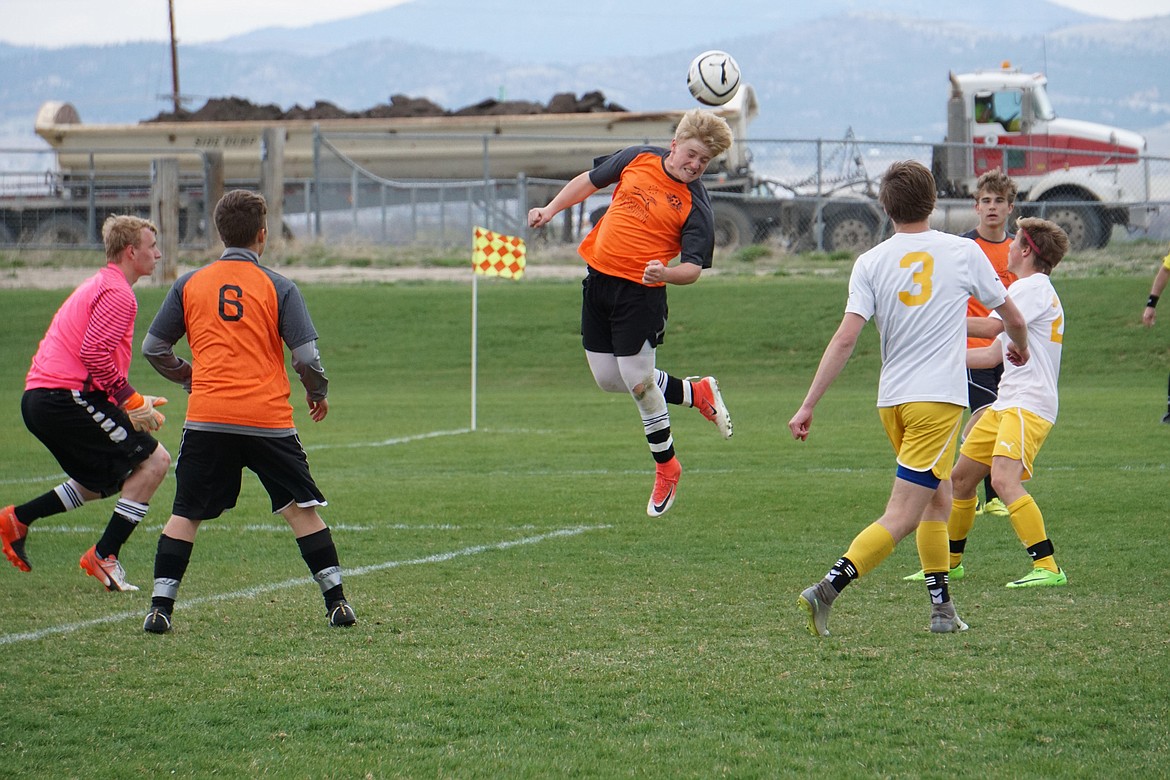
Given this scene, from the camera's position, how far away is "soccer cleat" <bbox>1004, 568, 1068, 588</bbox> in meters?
6.54

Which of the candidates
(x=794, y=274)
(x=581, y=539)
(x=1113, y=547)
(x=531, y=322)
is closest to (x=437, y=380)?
(x=531, y=322)

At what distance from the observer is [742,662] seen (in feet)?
16.8

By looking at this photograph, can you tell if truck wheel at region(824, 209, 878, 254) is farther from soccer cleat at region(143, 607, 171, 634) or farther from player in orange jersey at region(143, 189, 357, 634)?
soccer cleat at region(143, 607, 171, 634)

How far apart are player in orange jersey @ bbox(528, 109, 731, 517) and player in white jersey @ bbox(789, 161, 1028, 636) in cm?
163

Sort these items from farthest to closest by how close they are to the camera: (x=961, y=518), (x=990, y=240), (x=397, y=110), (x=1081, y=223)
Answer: (x=397, y=110), (x=1081, y=223), (x=990, y=240), (x=961, y=518)

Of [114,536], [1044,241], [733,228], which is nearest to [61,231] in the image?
[733,228]

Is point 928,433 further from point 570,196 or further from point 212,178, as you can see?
point 212,178

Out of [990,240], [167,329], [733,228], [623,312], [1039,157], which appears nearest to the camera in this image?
[167,329]

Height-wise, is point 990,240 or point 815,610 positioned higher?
point 990,240

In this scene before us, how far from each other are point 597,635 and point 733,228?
2325 centimetres

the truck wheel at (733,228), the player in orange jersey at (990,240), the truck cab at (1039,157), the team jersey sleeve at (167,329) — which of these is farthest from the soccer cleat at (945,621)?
the truck wheel at (733,228)

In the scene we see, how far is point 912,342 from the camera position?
541cm

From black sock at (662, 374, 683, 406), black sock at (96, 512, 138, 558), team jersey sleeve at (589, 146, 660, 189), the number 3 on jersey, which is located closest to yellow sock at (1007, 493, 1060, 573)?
the number 3 on jersey

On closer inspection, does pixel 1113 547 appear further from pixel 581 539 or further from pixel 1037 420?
pixel 581 539
